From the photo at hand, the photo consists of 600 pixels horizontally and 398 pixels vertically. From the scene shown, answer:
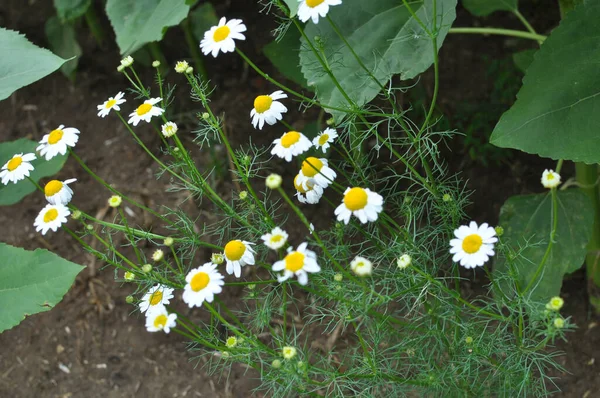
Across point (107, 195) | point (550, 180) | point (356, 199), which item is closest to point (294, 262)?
A: point (356, 199)

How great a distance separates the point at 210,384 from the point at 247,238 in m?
0.39

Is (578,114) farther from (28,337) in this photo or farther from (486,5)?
(28,337)

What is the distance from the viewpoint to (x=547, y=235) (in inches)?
53.1

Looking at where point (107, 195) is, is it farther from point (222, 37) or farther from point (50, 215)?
point (222, 37)

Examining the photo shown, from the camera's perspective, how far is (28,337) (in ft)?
5.40

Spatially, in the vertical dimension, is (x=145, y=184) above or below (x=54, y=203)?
below

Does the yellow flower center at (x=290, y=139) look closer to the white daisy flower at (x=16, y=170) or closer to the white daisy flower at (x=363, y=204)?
the white daisy flower at (x=363, y=204)

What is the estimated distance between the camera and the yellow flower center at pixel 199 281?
3.13 feet

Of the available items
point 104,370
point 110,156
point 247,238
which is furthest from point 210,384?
point 110,156

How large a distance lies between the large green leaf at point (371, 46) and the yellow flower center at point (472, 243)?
1.00 feet

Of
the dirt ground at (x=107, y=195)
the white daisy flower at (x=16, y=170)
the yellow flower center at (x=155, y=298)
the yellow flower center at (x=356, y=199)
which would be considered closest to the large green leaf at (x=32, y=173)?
the dirt ground at (x=107, y=195)

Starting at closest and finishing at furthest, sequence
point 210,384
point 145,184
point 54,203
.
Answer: point 54,203 → point 210,384 → point 145,184

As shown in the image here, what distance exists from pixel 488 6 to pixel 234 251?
36.3 inches

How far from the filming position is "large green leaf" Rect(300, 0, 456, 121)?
3.77ft
